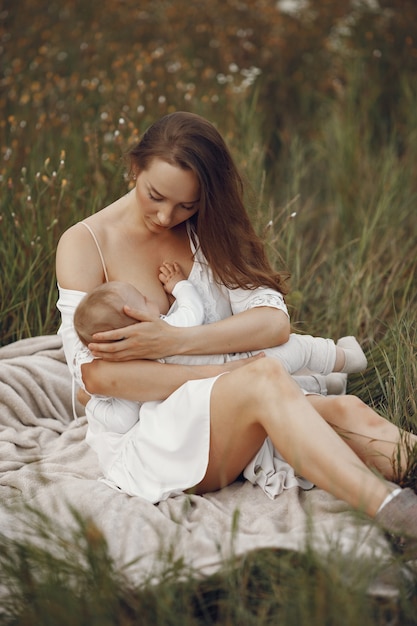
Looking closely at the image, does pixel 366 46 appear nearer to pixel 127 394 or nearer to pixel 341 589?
pixel 127 394

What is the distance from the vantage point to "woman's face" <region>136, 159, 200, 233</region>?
3.02 metres

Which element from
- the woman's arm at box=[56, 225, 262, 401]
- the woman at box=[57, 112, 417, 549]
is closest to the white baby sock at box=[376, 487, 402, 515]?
the woman at box=[57, 112, 417, 549]

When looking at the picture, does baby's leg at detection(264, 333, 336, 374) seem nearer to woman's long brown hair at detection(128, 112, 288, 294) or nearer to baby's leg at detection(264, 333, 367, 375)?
baby's leg at detection(264, 333, 367, 375)

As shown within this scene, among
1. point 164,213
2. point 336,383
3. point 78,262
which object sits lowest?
point 336,383

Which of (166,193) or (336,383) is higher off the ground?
(166,193)

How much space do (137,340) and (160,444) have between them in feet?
1.21

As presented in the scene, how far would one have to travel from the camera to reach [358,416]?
9.68ft

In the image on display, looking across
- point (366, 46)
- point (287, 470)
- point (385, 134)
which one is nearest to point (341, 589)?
point (287, 470)

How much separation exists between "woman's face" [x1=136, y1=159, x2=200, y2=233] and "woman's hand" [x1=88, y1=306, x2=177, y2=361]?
38cm

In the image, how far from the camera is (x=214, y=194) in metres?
3.16

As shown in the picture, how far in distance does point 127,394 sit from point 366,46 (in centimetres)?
464

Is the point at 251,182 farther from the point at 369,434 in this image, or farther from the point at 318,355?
the point at 369,434

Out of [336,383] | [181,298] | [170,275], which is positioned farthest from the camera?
[336,383]

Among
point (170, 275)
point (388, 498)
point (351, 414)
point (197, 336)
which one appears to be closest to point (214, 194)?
point (170, 275)
